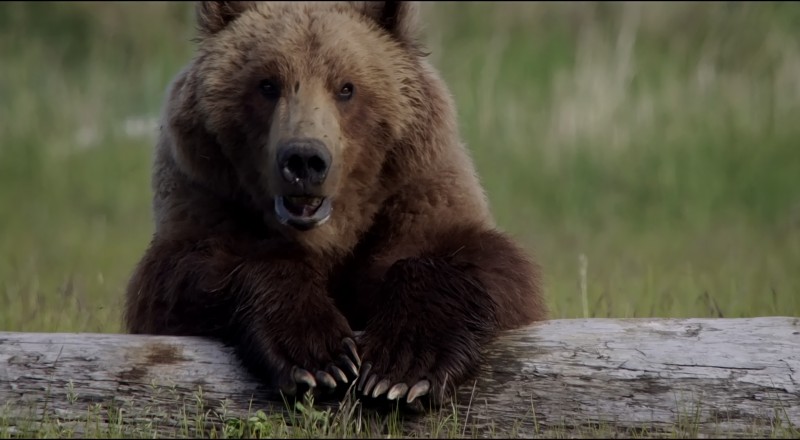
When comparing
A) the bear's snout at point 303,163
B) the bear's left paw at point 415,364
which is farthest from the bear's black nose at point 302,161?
the bear's left paw at point 415,364

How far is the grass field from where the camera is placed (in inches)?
444

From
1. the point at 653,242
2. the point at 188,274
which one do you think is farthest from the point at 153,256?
the point at 653,242

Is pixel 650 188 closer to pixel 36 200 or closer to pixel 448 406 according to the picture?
pixel 36 200

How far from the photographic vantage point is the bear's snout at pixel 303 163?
4660 mm

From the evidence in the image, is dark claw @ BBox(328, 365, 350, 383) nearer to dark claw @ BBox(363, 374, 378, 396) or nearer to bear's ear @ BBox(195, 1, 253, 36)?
dark claw @ BBox(363, 374, 378, 396)

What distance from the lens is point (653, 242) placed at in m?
11.5

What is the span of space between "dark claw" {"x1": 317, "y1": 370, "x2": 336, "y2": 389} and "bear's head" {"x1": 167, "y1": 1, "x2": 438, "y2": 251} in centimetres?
61

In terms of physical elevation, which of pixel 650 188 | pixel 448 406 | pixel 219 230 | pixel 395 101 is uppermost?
pixel 395 101

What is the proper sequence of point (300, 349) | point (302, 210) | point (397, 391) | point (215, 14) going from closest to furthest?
point (397, 391) < point (300, 349) < point (302, 210) < point (215, 14)

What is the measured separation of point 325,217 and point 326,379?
681 millimetres

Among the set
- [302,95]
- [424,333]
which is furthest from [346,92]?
[424,333]

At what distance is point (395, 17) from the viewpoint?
5.46 m

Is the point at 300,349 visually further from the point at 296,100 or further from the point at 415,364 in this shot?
the point at 296,100

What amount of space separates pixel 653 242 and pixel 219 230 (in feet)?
22.8
